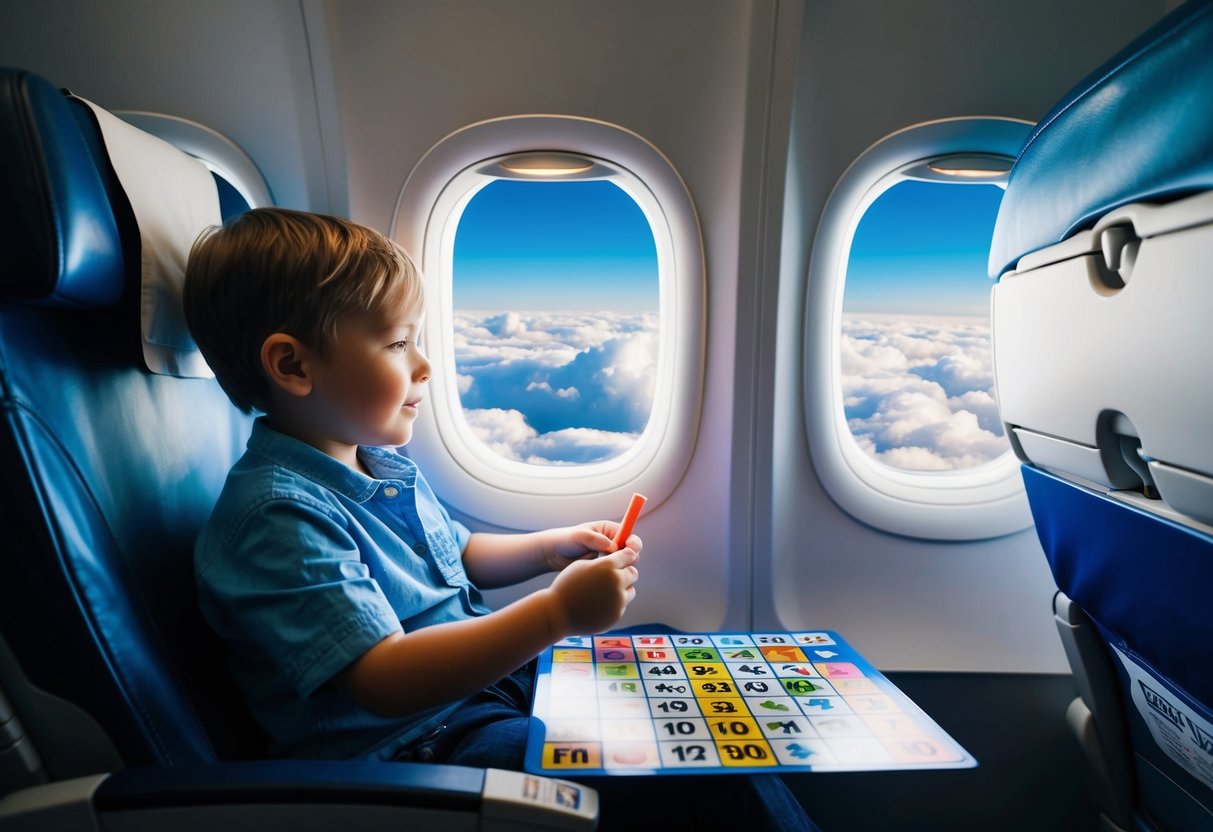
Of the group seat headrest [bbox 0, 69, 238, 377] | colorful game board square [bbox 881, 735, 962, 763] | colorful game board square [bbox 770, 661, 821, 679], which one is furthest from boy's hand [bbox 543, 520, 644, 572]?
seat headrest [bbox 0, 69, 238, 377]

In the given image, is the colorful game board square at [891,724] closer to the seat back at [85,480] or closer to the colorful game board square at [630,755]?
the colorful game board square at [630,755]

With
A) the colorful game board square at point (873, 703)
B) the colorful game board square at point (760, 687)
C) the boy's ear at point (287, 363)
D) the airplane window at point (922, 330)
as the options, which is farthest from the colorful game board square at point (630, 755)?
the airplane window at point (922, 330)

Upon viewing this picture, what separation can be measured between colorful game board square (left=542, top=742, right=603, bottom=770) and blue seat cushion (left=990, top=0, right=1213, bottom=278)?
91 centimetres

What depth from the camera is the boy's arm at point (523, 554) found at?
1372 millimetres

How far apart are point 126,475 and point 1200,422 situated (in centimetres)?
126

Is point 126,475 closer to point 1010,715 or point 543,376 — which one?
point 543,376

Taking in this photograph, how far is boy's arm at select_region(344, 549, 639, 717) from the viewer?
0.90 meters

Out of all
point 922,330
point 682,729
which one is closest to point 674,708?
point 682,729

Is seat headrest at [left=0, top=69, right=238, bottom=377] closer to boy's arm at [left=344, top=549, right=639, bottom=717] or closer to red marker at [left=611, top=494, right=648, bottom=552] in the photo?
boy's arm at [left=344, top=549, right=639, bottom=717]

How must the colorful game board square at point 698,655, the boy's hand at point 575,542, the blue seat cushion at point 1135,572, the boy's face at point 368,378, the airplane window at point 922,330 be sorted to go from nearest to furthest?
1. the blue seat cushion at point 1135,572
2. the boy's face at point 368,378
3. the colorful game board square at point 698,655
4. the boy's hand at point 575,542
5. the airplane window at point 922,330

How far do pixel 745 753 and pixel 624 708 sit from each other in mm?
196

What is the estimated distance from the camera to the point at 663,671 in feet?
3.81

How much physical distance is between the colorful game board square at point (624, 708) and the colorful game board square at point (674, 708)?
0.01 metres

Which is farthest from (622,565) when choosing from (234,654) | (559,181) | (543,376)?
(559,181)
